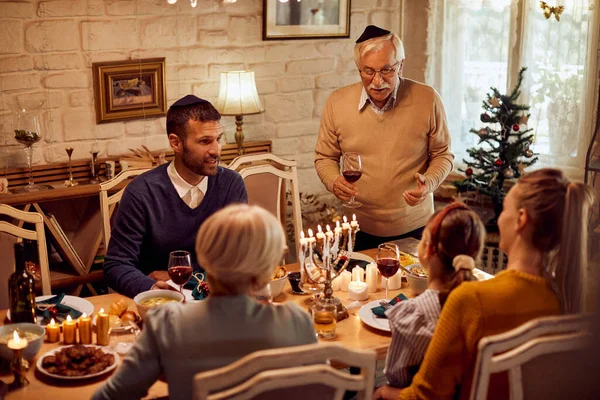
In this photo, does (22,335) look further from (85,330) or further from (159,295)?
(159,295)

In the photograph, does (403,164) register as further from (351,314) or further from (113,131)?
(113,131)

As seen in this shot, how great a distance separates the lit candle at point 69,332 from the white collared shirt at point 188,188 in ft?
2.63

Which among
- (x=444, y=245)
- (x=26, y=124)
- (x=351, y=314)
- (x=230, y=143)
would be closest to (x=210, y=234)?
(x=444, y=245)

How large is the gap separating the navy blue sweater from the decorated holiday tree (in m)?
1.89

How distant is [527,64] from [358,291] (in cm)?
257

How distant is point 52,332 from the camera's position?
77.6 inches

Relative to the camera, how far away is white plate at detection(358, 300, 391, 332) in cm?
204

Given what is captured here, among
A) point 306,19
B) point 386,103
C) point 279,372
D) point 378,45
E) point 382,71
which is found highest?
point 306,19

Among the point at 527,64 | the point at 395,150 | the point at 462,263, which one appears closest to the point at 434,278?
the point at 462,263

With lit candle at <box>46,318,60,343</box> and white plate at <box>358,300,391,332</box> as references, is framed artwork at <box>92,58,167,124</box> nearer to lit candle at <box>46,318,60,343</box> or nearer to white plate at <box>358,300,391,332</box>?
lit candle at <box>46,318,60,343</box>

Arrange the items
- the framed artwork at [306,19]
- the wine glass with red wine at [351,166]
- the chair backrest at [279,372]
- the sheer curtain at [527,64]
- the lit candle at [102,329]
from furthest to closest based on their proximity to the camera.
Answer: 1. the framed artwork at [306,19]
2. the sheer curtain at [527,64]
3. the wine glass with red wine at [351,166]
4. the lit candle at [102,329]
5. the chair backrest at [279,372]

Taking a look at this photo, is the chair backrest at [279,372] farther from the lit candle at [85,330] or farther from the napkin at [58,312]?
the napkin at [58,312]

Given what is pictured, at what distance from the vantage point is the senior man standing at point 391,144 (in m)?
3.12

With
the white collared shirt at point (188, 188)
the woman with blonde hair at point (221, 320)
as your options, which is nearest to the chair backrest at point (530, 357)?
the woman with blonde hair at point (221, 320)
